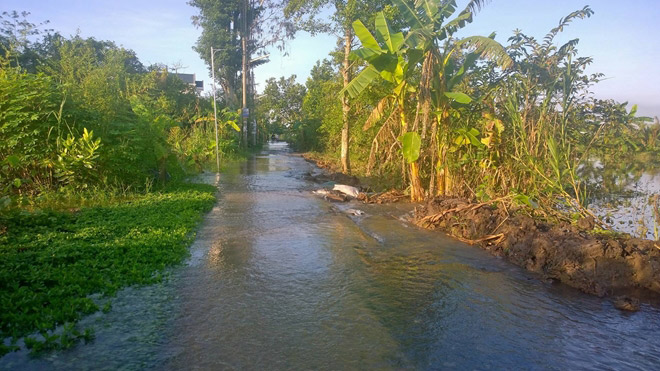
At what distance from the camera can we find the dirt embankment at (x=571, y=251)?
5773 millimetres

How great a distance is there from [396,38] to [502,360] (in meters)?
8.15

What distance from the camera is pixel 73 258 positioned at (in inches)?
229

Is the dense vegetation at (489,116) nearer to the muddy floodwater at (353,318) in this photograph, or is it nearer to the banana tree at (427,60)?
the banana tree at (427,60)

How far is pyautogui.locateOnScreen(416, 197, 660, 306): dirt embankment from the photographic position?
577 cm

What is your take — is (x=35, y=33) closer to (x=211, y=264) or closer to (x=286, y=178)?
(x=286, y=178)

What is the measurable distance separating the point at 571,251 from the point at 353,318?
3539 millimetres

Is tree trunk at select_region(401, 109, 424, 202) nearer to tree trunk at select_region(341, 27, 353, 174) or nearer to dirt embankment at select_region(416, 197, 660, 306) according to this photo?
dirt embankment at select_region(416, 197, 660, 306)

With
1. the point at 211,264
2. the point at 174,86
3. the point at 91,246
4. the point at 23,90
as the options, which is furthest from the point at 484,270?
the point at 174,86

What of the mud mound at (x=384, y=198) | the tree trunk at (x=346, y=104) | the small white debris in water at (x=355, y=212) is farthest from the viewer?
the tree trunk at (x=346, y=104)

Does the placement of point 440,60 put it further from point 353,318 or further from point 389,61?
point 353,318

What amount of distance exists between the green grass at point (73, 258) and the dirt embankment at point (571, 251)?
5301 millimetres

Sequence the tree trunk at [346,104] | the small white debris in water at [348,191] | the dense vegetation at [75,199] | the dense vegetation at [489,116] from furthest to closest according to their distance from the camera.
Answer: the tree trunk at [346,104]
the small white debris in water at [348,191]
the dense vegetation at [489,116]
the dense vegetation at [75,199]

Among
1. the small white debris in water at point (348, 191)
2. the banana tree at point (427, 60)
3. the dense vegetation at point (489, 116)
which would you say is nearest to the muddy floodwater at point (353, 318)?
the dense vegetation at point (489, 116)

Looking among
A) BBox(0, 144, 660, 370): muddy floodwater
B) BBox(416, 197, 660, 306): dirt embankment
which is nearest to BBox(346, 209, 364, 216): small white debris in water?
BBox(416, 197, 660, 306): dirt embankment
